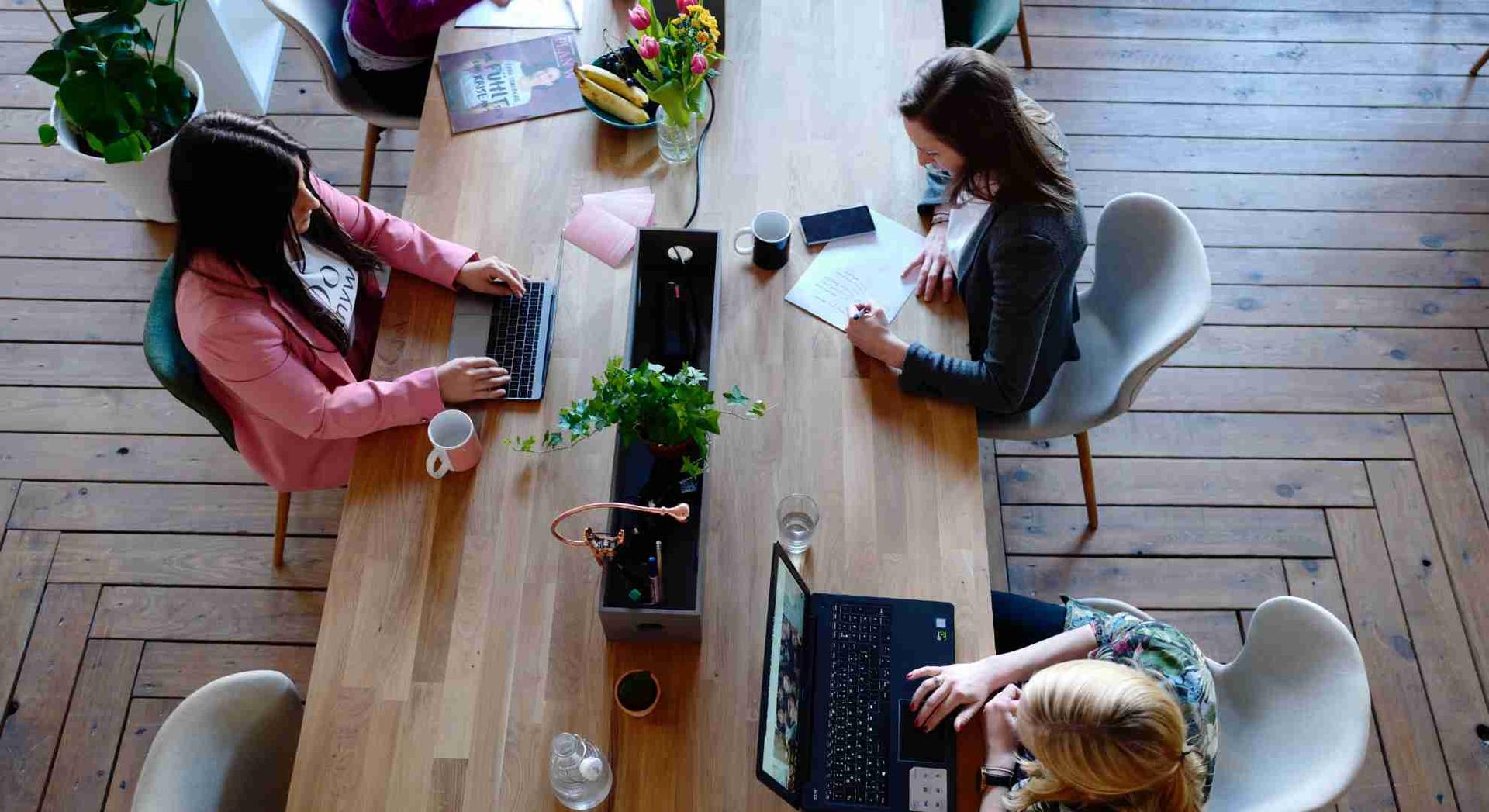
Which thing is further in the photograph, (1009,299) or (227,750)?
(1009,299)

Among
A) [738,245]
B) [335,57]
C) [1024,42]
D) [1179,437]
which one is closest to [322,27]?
[335,57]

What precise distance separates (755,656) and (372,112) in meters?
1.97

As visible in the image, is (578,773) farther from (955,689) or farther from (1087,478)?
(1087,478)

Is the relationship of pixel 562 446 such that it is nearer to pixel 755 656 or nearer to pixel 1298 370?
pixel 755 656

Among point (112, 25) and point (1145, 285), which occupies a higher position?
point (112, 25)

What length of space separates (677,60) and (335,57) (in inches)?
44.8

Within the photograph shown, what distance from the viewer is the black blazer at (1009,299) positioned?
1.82 m

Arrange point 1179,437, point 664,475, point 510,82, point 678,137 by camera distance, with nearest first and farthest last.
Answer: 1. point 664,475
2. point 678,137
3. point 510,82
4. point 1179,437

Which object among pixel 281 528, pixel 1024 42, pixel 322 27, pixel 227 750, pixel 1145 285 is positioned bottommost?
pixel 281 528

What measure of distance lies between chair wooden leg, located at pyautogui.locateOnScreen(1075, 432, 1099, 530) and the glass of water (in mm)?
977

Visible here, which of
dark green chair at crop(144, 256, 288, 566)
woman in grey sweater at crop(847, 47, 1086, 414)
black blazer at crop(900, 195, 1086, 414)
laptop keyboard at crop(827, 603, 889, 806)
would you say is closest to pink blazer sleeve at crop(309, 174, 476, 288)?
dark green chair at crop(144, 256, 288, 566)

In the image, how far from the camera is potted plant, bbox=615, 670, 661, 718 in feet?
5.16

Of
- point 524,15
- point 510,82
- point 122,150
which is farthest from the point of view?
point 122,150

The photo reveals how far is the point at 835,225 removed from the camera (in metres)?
2.09
